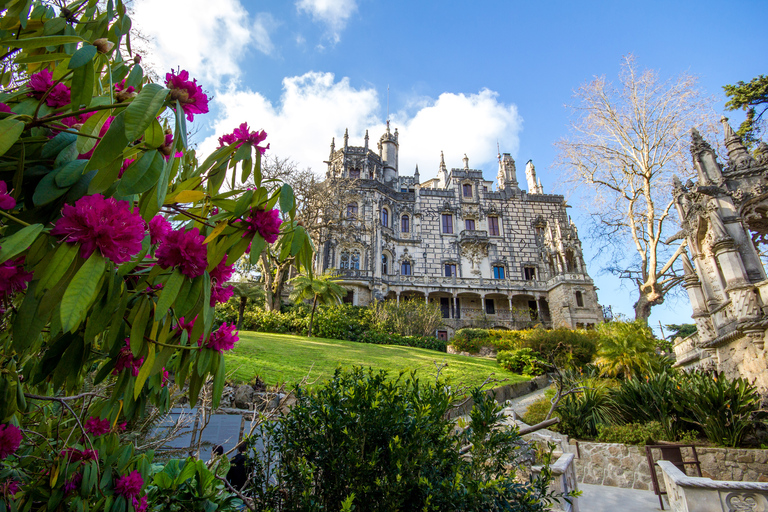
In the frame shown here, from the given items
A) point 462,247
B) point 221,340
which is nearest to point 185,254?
point 221,340

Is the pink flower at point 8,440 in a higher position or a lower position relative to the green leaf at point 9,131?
lower

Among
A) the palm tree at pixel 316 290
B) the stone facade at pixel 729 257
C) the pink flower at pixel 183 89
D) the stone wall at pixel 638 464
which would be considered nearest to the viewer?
the pink flower at pixel 183 89

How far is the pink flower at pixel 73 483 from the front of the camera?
2066 mm

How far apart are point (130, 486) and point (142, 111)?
2058mm

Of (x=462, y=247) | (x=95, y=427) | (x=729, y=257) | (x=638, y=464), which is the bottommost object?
(x=638, y=464)

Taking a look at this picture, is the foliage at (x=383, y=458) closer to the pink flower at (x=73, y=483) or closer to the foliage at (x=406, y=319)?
the pink flower at (x=73, y=483)

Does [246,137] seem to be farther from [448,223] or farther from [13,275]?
[448,223]

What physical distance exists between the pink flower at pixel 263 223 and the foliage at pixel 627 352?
13222 mm

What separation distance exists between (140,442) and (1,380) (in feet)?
10.6

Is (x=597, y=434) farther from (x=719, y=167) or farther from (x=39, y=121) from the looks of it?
(x=39, y=121)

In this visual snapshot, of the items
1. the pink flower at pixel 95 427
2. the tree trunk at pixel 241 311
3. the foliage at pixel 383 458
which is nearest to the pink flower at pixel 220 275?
the foliage at pixel 383 458

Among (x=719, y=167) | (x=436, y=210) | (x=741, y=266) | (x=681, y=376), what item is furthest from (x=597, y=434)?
(x=436, y=210)

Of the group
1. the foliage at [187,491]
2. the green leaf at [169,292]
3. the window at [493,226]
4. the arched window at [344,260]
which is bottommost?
the foliage at [187,491]

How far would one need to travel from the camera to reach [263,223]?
159cm
